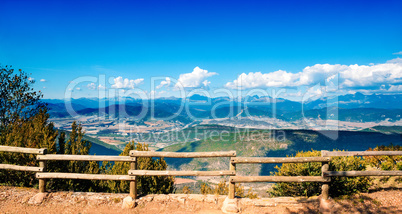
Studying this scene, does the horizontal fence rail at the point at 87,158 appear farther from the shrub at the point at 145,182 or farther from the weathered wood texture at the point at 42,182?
the shrub at the point at 145,182

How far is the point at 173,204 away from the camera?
6016 mm

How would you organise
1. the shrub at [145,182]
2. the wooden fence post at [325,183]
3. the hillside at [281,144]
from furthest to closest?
the hillside at [281,144]
the shrub at [145,182]
the wooden fence post at [325,183]

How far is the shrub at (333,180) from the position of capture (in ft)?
20.7

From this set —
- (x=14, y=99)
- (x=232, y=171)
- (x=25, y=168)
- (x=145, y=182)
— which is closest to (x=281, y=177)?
(x=232, y=171)

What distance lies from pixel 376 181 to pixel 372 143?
122 meters

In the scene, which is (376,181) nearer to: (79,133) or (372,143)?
(79,133)

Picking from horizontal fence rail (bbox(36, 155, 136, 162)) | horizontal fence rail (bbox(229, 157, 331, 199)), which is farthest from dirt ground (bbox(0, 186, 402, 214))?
horizontal fence rail (bbox(36, 155, 136, 162))

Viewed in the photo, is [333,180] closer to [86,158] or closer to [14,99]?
[86,158]

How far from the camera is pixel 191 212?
18.8 feet

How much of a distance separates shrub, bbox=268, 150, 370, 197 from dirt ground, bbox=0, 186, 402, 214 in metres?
0.29

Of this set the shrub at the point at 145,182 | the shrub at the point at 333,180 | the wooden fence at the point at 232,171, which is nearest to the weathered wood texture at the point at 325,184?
the wooden fence at the point at 232,171

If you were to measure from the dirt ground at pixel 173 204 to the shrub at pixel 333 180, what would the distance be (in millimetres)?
290

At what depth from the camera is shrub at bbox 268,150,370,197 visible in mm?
6309

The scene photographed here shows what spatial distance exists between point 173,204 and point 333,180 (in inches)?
182
